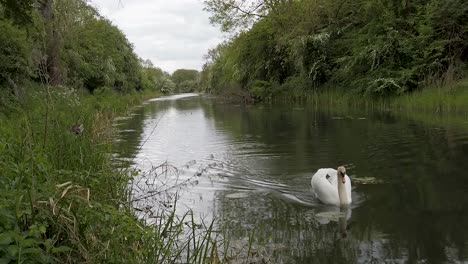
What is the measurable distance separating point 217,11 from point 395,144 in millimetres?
27641

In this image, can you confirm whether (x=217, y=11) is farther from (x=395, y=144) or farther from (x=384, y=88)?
(x=395, y=144)

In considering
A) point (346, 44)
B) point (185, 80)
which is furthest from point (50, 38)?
point (185, 80)

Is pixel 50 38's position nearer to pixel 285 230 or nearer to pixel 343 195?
pixel 343 195

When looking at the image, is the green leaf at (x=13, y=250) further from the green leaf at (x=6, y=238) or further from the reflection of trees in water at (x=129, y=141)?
the reflection of trees in water at (x=129, y=141)

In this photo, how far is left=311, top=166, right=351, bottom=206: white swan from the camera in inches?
289

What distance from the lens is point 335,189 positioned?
748cm

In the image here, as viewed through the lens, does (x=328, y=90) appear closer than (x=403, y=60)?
No

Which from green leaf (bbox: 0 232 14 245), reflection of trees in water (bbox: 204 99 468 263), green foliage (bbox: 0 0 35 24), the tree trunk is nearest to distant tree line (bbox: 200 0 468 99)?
reflection of trees in water (bbox: 204 99 468 263)

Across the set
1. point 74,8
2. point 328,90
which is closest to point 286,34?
point 328,90

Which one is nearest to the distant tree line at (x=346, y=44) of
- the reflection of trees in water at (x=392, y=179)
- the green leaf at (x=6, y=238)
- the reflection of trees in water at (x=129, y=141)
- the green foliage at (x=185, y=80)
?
the reflection of trees in water at (x=392, y=179)

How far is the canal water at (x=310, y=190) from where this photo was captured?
18.8 ft

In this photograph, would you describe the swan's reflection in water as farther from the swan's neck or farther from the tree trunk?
the tree trunk

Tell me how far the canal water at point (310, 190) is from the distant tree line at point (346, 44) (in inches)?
257

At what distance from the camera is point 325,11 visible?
31750mm
